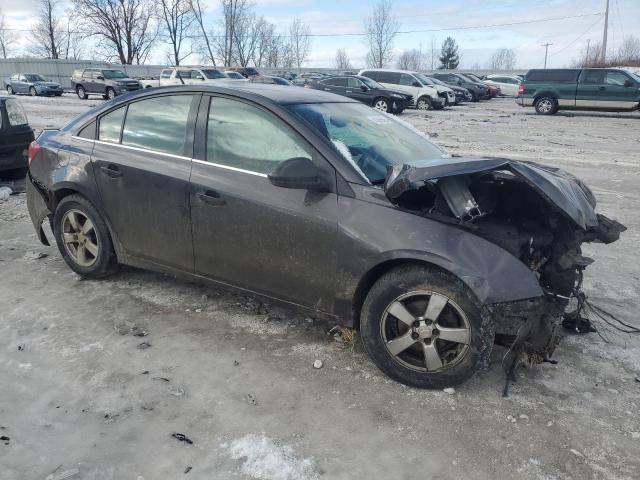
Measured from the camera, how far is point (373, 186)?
309 centimetres

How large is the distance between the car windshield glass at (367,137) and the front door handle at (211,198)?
75cm

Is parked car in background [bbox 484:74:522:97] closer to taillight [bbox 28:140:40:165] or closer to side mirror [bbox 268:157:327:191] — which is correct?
taillight [bbox 28:140:40:165]

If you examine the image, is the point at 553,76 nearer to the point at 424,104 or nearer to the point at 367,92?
the point at 424,104

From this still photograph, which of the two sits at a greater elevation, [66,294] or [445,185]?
[445,185]

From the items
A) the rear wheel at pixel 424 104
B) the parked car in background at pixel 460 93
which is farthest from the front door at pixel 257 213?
the parked car in background at pixel 460 93

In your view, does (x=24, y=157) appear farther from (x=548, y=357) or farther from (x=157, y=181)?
(x=548, y=357)

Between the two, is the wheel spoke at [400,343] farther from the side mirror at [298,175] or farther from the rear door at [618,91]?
the rear door at [618,91]

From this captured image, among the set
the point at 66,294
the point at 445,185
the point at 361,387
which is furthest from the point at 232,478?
the point at 66,294

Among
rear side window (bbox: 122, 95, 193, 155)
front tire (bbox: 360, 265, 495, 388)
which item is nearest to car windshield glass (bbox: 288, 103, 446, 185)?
front tire (bbox: 360, 265, 495, 388)

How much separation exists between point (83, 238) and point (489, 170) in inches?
130

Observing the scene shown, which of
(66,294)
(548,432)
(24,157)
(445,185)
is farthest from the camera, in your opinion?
(24,157)

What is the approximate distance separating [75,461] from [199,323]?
4.70 ft

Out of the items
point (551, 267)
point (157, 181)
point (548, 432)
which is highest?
point (157, 181)

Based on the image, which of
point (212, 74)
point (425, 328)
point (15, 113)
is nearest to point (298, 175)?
point (425, 328)
